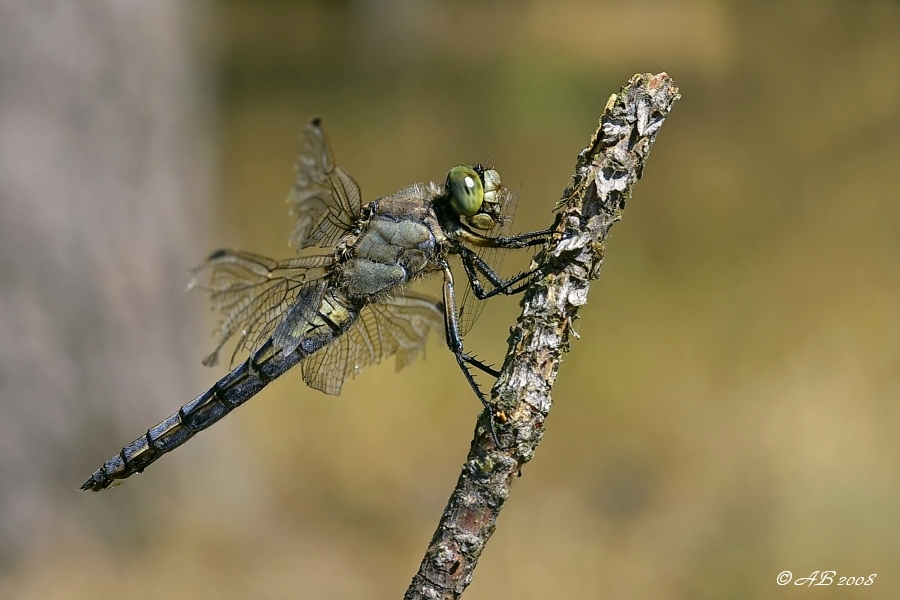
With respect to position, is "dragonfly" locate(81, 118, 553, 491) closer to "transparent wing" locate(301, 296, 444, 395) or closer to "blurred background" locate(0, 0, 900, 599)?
"transparent wing" locate(301, 296, 444, 395)

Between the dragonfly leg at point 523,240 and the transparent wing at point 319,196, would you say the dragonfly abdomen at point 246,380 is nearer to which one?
the transparent wing at point 319,196

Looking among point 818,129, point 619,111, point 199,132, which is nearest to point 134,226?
point 199,132

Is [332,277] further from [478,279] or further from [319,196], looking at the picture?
[478,279]

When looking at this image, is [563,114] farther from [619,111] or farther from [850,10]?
[619,111]

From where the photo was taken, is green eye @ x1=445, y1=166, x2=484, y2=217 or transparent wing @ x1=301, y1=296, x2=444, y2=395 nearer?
green eye @ x1=445, y1=166, x2=484, y2=217

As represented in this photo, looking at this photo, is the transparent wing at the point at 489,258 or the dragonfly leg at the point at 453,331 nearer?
the dragonfly leg at the point at 453,331
